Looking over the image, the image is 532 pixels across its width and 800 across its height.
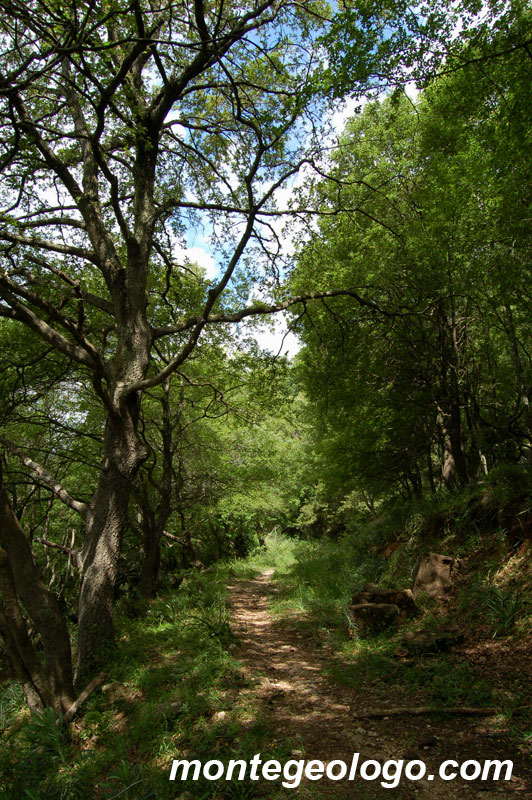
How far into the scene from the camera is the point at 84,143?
656 cm

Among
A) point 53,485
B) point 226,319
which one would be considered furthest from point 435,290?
point 53,485

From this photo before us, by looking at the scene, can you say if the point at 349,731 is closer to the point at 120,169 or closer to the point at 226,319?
the point at 226,319

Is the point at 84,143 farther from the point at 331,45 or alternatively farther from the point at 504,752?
the point at 504,752

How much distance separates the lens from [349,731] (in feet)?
11.7

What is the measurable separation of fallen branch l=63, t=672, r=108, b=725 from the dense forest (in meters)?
0.02

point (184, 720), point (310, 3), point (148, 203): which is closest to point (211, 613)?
point (184, 720)

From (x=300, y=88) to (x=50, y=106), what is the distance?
454 cm

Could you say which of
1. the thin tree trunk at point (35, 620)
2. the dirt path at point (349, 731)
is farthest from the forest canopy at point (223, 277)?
the dirt path at point (349, 731)

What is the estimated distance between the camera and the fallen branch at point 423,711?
3506 mm

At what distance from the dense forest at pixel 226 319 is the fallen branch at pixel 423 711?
226 mm

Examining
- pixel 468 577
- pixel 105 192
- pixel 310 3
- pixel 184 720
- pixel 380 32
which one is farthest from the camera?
pixel 105 192

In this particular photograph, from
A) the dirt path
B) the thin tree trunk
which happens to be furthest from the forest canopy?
the dirt path

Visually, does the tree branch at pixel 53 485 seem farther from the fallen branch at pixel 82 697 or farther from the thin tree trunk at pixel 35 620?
the fallen branch at pixel 82 697

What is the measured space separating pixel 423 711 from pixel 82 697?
3433 millimetres
